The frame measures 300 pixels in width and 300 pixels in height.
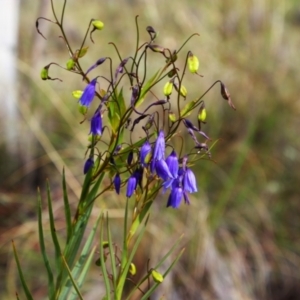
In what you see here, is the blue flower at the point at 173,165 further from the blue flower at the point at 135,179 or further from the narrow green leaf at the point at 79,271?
the narrow green leaf at the point at 79,271

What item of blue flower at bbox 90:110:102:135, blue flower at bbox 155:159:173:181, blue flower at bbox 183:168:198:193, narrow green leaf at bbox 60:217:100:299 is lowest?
narrow green leaf at bbox 60:217:100:299

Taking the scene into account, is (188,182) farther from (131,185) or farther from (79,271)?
(79,271)

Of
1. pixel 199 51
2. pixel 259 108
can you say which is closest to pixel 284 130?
pixel 259 108

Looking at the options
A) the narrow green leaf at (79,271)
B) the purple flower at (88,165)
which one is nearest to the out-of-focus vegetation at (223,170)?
the narrow green leaf at (79,271)

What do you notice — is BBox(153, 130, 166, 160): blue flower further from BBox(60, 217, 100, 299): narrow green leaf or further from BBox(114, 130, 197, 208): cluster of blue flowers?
BBox(60, 217, 100, 299): narrow green leaf

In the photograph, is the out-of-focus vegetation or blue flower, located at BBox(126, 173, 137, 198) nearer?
blue flower, located at BBox(126, 173, 137, 198)

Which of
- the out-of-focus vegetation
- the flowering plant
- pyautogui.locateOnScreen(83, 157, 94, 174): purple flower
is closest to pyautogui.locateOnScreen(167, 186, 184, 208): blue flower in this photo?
the flowering plant
